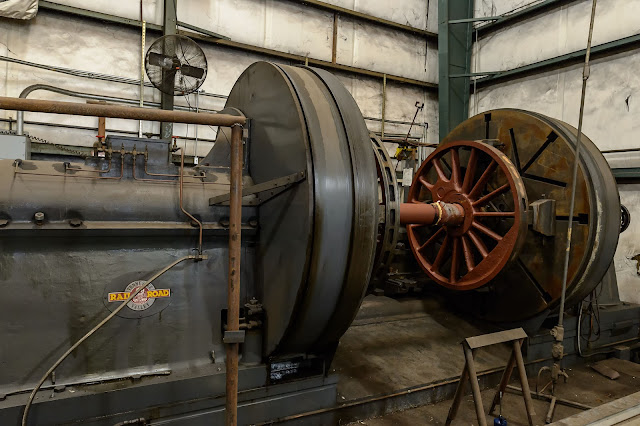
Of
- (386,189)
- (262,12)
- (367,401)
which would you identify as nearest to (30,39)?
(262,12)

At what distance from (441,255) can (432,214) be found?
0.44m

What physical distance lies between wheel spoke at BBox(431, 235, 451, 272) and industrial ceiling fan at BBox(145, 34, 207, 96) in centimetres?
251

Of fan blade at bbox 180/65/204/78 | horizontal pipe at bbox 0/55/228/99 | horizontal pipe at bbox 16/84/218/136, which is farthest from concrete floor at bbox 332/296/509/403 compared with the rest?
horizontal pipe at bbox 0/55/228/99

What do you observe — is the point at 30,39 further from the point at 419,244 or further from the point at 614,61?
the point at 614,61

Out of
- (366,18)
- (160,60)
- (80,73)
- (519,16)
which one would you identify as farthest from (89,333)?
(519,16)

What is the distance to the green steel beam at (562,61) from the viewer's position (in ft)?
12.7

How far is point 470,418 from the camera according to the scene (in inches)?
75.5

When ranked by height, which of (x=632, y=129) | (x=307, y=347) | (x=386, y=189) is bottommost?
(x=307, y=347)

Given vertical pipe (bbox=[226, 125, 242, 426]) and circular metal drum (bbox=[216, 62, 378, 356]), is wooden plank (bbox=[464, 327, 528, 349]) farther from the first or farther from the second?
vertical pipe (bbox=[226, 125, 242, 426])

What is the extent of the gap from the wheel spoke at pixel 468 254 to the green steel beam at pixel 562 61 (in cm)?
291

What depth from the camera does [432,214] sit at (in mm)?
2480

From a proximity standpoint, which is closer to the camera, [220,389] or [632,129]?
[220,389]

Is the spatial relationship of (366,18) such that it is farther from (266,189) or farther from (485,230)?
(266,189)

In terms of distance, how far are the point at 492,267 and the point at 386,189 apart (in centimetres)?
106
